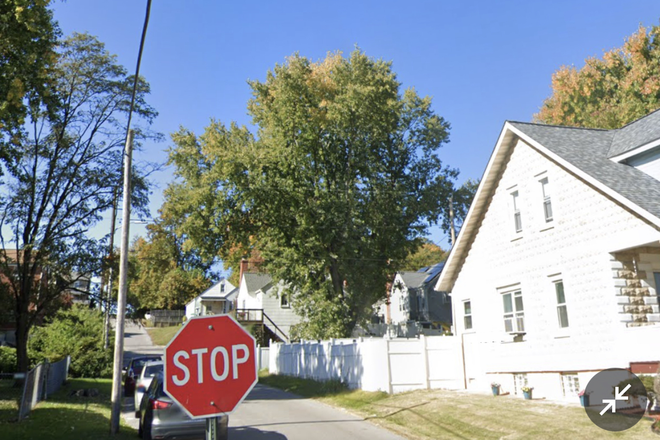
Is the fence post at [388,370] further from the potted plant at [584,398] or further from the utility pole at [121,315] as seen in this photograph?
the utility pole at [121,315]

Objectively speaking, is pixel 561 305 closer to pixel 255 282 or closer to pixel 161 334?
pixel 255 282

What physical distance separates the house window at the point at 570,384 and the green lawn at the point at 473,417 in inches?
34.6

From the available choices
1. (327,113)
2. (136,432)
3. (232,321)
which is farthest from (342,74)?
(232,321)

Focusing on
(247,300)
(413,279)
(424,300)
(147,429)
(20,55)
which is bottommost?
(147,429)

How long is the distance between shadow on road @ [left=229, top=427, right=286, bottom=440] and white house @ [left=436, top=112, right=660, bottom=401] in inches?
330

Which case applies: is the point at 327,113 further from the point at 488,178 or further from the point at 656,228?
the point at 656,228

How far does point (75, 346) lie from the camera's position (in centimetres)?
3031

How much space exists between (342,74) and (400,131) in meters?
5.54

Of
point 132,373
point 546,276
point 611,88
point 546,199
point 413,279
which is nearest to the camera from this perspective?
point 546,276

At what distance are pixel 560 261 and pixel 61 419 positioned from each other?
15.0 m

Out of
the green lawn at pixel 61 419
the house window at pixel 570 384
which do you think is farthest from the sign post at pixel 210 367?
the house window at pixel 570 384

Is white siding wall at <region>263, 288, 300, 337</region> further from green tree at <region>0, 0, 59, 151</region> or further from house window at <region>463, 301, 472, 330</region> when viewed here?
green tree at <region>0, 0, 59, 151</region>

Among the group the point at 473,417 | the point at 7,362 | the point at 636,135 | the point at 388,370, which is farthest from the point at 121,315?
the point at 7,362

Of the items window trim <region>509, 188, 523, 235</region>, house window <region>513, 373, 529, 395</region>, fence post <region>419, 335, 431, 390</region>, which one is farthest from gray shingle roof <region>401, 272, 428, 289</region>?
house window <region>513, 373, 529, 395</region>
